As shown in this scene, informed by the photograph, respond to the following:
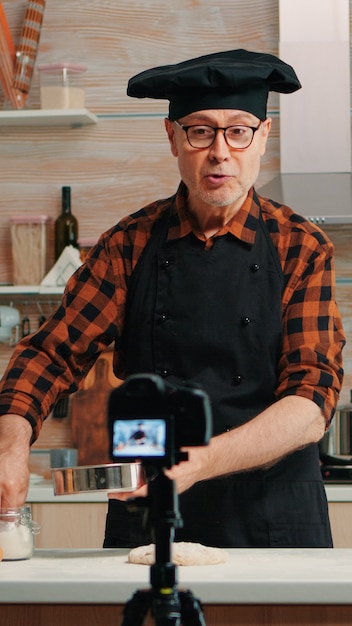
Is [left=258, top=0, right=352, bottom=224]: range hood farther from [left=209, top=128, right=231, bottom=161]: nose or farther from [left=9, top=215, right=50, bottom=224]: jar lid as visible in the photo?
[left=209, top=128, right=231, bottom=161]: nose

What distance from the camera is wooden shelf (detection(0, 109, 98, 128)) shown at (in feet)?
11.2

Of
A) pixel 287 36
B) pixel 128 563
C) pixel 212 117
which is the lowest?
pixel 128 563

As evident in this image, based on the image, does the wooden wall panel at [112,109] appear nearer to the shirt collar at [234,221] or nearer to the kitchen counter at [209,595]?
the shirt collar at [234,221]

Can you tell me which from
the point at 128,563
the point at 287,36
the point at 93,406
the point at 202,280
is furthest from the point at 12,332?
the point at 128,563

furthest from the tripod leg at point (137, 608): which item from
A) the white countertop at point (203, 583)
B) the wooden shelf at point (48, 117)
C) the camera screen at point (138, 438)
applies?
the wooden shelf at point (48, 117)

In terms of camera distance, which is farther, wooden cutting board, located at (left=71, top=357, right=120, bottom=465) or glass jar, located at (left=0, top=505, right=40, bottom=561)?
wooden cutting board, located at (left=71, top=357, right=120, bottom=465)

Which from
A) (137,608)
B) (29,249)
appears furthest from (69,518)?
(137,608)

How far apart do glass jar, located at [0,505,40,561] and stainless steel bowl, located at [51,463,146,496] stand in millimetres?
118

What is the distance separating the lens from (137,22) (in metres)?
3.61

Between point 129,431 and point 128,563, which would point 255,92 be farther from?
Answer: point 129,431

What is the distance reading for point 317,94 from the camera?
3.40m

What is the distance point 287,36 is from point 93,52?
25.9 inches

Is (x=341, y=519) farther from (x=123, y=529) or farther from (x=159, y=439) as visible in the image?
(x=159, y=439)

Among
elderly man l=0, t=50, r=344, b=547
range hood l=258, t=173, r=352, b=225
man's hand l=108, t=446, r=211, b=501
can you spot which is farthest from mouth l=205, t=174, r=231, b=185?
range hood l=258, t=173, r=352, b=225
